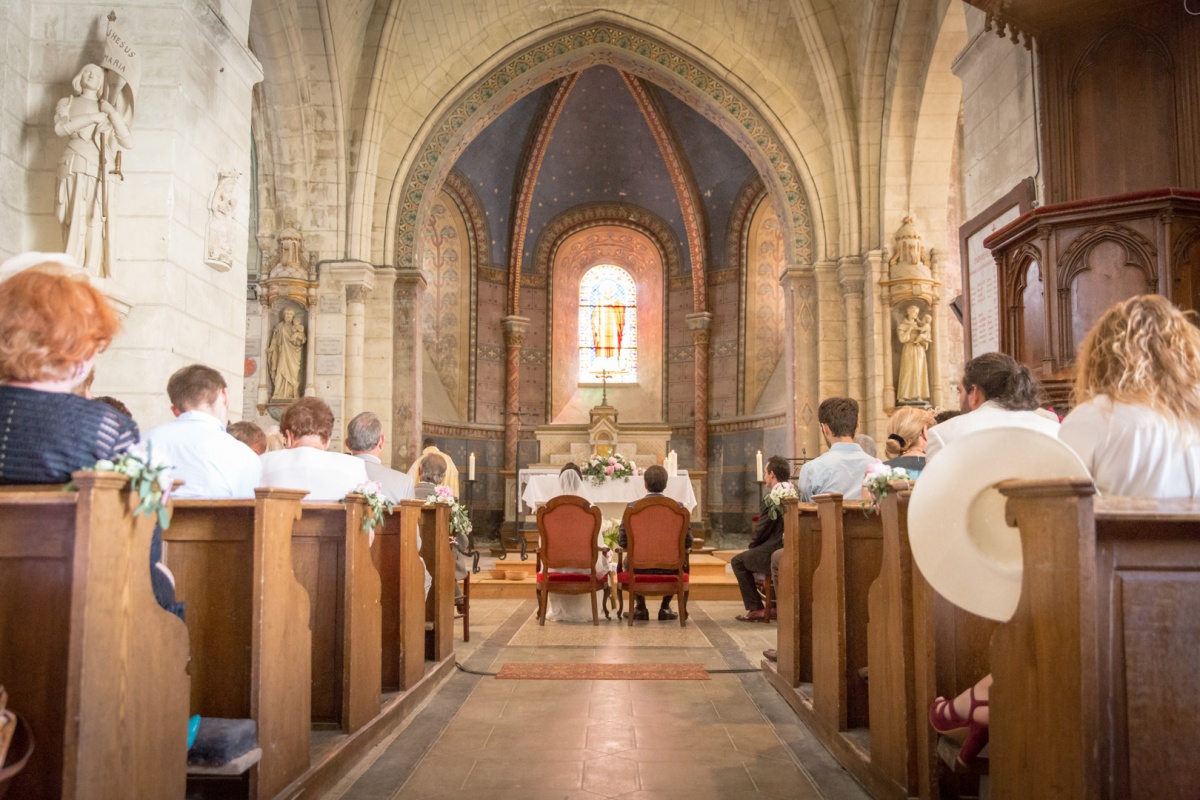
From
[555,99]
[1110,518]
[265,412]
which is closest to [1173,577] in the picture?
[1110,518]

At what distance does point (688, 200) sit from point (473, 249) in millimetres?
4175

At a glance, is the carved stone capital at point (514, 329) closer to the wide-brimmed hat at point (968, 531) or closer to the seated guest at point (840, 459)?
the seated guest at point (840, 459)

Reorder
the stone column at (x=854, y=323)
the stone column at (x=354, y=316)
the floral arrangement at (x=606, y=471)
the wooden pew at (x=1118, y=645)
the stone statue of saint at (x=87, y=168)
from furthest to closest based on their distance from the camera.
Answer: the stone column at (x=854, y=323) < the stone column at (x=354, y=316) < the floral arrangement at (x=606, y=471) < the stone statue of saint at (x=87, y=168) < the wooden pew at (x=1118, y=645)

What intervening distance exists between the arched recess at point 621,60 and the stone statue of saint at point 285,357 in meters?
1.64

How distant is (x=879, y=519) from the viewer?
3.86 metres

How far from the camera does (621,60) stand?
13641 mm

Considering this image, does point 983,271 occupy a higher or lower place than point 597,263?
lower

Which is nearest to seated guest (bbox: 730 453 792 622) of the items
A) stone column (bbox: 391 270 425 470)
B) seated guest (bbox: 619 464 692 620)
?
seated guest (bbox: 619 464 692 620)

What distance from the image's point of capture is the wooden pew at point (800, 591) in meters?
4.94

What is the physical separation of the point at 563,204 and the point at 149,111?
13.1 meters

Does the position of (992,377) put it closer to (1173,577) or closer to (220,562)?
(1173,577)

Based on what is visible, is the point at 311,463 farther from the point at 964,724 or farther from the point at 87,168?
the point at 87,168

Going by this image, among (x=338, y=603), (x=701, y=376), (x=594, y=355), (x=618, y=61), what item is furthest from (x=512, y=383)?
(x=338, y=603)

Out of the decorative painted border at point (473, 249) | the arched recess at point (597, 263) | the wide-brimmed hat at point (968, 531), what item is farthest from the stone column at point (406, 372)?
the wide-brimmed hat at point (968, 531)
